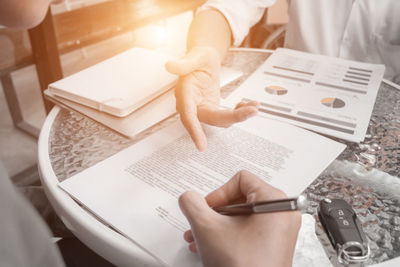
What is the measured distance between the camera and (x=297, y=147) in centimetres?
59

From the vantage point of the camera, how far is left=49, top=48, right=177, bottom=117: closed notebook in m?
0.66

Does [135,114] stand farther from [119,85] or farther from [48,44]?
[48,44]

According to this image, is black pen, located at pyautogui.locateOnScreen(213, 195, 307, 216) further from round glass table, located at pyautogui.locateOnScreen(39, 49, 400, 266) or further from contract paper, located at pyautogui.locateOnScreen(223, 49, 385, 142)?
contract paper, located at pyautogui.locateOnScreen(223, 49, 385, 142)

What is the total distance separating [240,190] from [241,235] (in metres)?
0.09

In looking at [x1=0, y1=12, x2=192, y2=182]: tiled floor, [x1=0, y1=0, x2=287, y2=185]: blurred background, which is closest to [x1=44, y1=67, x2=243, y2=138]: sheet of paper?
[x1=0, y1=12, x2=192, y2=182]: tiled floor

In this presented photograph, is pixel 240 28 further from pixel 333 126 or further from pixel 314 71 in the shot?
pixel 333 126

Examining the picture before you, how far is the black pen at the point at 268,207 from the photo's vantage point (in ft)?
1.07

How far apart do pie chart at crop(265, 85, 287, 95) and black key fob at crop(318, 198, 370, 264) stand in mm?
341

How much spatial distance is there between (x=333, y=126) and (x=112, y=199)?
43 centimetres

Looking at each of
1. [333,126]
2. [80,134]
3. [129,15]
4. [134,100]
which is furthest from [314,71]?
[129,15]

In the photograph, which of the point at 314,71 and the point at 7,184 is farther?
the point at 314,71

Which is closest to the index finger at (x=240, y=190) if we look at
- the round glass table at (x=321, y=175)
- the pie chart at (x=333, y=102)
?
the round glass table at (x=321, y=175)

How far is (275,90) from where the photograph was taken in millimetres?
776

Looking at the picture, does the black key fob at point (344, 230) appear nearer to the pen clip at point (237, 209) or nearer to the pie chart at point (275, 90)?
the pen clip at point (237, 209)
